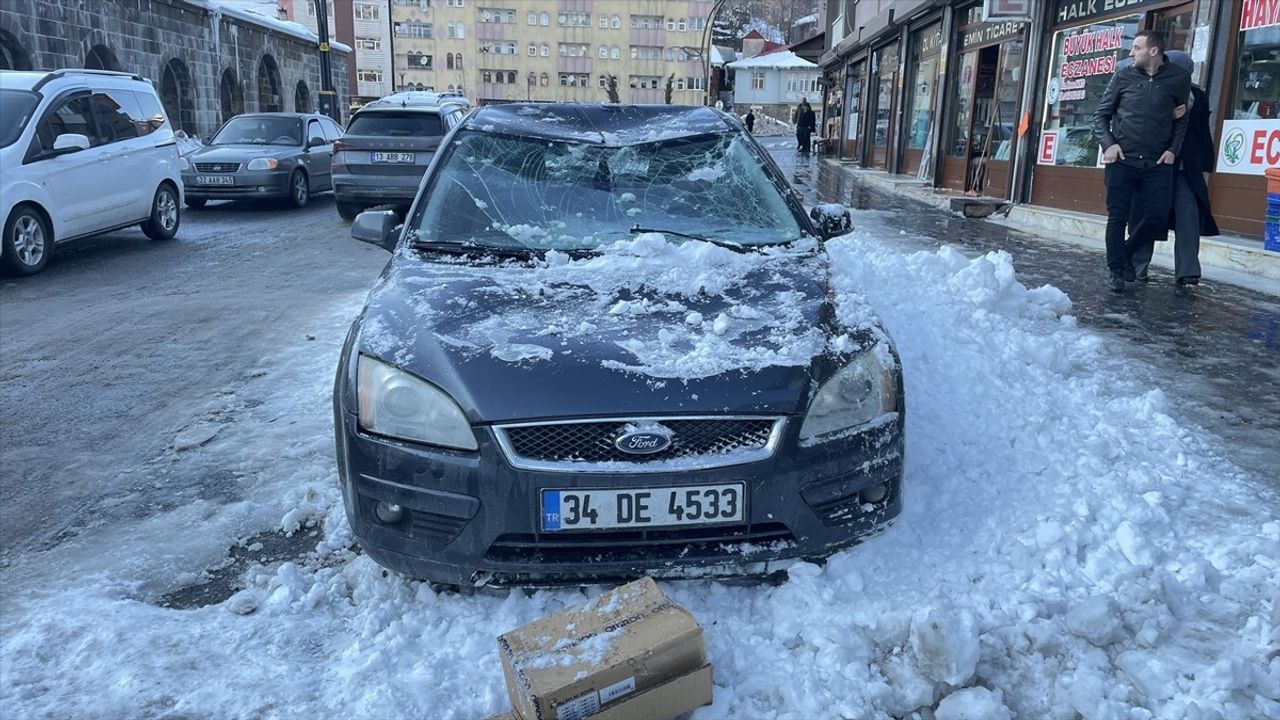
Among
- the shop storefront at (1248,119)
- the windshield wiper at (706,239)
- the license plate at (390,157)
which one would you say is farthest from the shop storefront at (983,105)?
the windshield wiper at (706,239)

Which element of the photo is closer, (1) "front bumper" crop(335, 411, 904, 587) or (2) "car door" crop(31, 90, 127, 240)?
(1) "front bumper" crop(335, 411, 904, 587)

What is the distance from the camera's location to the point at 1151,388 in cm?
484

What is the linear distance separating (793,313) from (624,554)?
Result: 0.98 metres

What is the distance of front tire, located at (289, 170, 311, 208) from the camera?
14.8m

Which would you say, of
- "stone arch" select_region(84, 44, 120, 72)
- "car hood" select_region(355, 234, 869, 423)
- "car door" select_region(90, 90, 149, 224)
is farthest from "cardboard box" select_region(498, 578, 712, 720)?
"stone arch" select_region(84, 44, 120, 72)

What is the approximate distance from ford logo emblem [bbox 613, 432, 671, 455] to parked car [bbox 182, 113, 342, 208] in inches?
491

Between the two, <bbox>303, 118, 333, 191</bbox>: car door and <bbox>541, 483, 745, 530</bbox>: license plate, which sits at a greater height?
<bbox>303, 118, 333, 191</bbox>: car door

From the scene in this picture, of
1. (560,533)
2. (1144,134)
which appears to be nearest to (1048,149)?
(1144,134)

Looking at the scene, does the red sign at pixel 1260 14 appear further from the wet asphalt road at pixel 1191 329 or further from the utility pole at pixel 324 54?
the utility pole at pixel 324 54

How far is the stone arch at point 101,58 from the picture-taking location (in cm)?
2142

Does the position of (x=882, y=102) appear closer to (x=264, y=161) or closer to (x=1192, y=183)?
(x=264, y=161)

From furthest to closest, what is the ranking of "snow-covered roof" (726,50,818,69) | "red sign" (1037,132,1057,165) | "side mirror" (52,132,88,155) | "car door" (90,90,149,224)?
1. "snow-covered roof" (726,50,818,69)
2. "red sign" (1037,132,1057,165)
3. "car door" (90,90,149,224)
4. "side mirror" (52,132,88,155)

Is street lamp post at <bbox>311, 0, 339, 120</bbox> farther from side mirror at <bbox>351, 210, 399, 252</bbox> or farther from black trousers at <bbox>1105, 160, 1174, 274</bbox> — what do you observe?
side mirror at <bbox>351, 210, 399, 252</bbox>

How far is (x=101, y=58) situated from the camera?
2205 cm
